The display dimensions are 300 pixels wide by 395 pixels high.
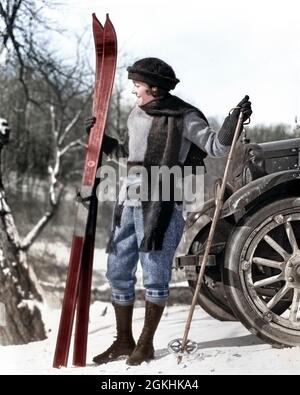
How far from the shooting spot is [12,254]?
183 inches

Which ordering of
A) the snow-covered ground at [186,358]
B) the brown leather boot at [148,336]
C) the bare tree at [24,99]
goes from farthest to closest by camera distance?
the bare tree at [24,99], the brown leather boot at [148,336], the snow-covered ground at [186,358]

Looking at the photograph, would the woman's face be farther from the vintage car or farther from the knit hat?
the vintage car

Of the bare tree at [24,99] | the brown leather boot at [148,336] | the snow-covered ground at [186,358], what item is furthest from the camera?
the bare tree at [24,99]

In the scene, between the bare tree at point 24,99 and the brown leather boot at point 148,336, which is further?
the bare tree at point 24,99

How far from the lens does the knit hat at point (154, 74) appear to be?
10.1 ft

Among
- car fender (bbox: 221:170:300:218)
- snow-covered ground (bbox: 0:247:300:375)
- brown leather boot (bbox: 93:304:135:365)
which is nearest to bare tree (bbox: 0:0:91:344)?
snow-covered ground (bbox: 0:247:300:375)

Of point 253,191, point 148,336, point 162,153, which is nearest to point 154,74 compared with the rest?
point 162,153

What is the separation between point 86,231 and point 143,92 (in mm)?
701

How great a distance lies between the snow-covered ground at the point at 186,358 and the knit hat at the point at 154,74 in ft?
3.76

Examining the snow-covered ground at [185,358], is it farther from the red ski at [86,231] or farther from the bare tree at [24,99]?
the bare tree at [24,99]

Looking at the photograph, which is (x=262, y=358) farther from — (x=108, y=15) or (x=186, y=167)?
(x=108, y=15)

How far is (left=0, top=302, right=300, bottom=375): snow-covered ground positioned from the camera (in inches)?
115

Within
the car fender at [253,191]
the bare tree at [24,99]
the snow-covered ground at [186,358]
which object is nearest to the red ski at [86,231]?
the snow-covered ground at [186,358]

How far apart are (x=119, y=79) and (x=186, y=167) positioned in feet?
2.45
